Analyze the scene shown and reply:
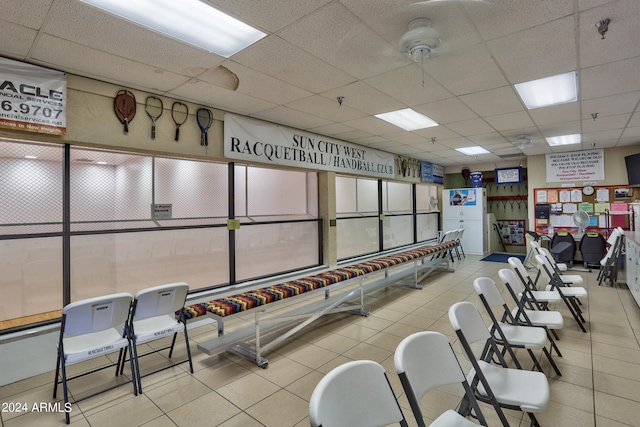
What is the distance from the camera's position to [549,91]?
3.62 meters

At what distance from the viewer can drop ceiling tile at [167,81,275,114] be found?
10.7 feet

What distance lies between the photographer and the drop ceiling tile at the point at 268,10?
6.47 ft

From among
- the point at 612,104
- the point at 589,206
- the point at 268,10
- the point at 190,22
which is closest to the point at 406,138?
the point at 612,104

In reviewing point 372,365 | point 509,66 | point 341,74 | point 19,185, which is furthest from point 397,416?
point 19,185

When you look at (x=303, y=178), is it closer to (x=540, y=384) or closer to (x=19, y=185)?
→ (x=19, y=185)

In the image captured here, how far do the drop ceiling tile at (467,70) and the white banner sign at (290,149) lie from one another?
230 cm

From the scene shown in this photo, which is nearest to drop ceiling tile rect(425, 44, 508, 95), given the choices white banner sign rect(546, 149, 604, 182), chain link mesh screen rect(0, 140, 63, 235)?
chain link mesh screen rect(0, 140, 63, 235)

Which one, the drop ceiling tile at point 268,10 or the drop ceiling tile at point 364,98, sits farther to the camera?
the drop ceiling tile at point 364,98

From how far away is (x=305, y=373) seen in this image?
2.82 metres

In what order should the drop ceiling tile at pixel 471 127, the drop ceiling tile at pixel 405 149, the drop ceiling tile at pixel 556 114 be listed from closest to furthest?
1. the drop ceiling tile at pixel 556 114
2. the drop ceiling tile at pixel 471 127
3. the drop ceiling tile at pixel 405 149

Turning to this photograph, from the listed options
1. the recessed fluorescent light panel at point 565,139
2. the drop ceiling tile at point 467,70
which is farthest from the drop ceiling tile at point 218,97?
the recessed fluorescent light panel at point 565,139

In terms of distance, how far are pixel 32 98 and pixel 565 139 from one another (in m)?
7.86

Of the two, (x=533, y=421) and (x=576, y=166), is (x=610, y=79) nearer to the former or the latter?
(x=533, y=421)

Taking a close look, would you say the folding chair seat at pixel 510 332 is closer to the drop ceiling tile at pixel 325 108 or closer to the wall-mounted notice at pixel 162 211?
the drop ceiling tile at pixel 325 108
